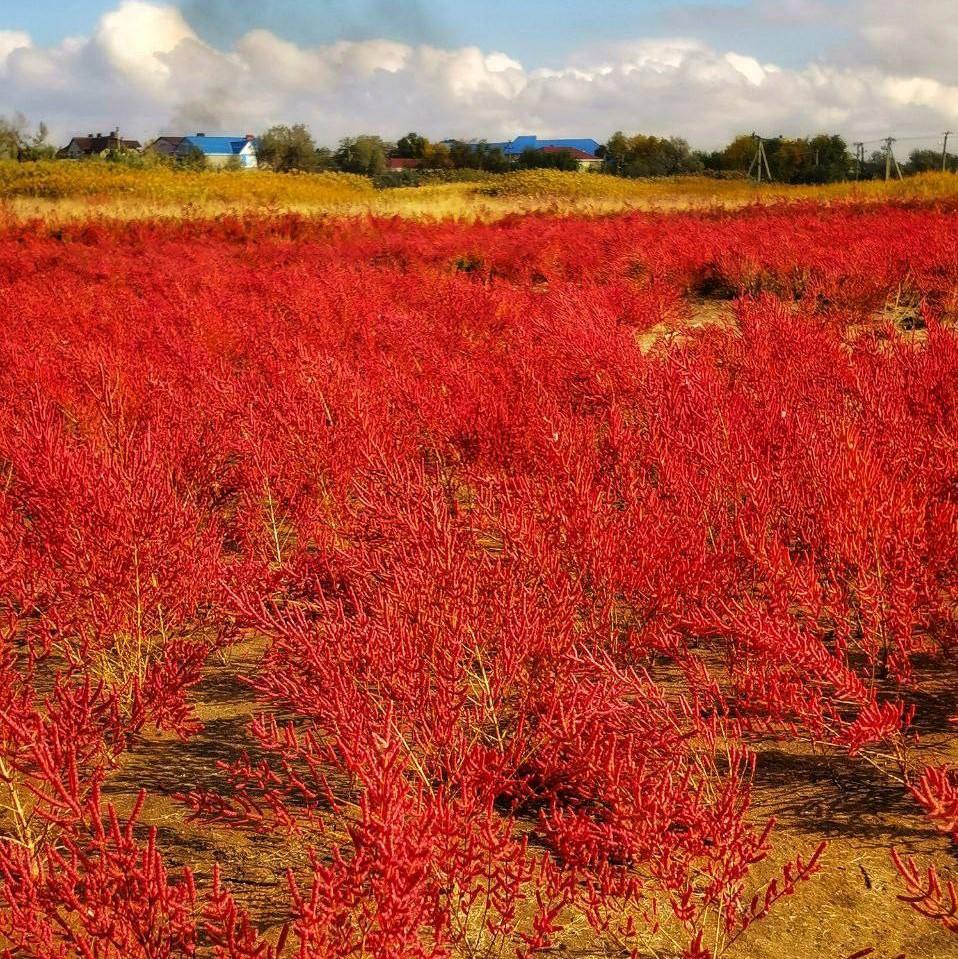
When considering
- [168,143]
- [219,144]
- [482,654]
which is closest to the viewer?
[482,654]

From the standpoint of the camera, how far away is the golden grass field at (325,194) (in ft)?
74.3

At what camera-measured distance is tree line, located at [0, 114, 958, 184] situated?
42288 mm

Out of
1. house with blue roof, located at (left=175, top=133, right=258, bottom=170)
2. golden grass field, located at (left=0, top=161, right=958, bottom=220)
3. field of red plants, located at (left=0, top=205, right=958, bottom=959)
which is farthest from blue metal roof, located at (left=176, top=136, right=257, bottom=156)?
field of red plants, located at (left=0, top=205, right=958, bottom=959)

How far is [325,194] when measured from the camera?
29406 mm

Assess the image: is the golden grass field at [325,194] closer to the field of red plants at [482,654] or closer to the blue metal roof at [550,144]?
the field of red plants at [482,654]

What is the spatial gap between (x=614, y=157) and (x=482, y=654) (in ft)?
202

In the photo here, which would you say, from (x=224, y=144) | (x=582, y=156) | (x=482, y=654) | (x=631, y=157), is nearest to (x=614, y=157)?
(x=631, y=157)

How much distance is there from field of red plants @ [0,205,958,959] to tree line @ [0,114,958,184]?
34.9 m

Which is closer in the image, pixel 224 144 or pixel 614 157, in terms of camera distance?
pixel 614 157

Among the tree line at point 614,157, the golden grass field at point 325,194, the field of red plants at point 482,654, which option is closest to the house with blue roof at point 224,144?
the tree line at point 614,157

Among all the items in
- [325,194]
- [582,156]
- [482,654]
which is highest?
[582,156]

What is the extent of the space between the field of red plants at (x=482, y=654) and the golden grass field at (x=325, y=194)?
16742mm

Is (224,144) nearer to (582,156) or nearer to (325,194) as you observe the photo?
(582,156)

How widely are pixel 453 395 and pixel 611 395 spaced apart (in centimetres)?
77
